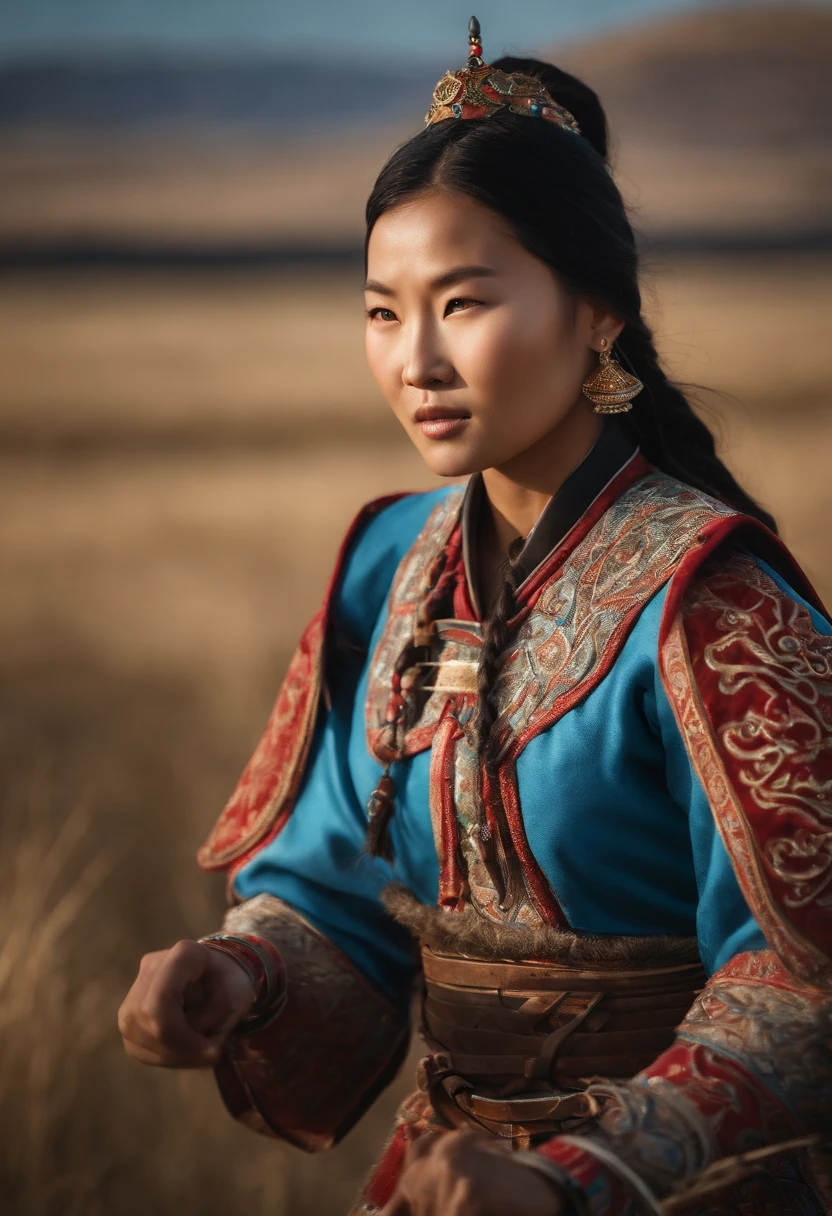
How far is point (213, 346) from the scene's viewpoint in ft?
17.9

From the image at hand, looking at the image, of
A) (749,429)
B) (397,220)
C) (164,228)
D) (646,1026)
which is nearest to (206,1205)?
(646,1026)

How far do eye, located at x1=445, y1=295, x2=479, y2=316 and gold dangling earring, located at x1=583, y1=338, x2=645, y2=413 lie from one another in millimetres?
176

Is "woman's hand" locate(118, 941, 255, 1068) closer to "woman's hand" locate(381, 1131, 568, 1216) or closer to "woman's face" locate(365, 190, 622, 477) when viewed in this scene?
"woman's hand" locate(381, 1131, 568, 1216)

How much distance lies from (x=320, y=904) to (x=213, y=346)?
4.12 metres

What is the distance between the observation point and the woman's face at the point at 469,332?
1.35 metres

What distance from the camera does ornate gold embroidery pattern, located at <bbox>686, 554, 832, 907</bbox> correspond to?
44.7 inches

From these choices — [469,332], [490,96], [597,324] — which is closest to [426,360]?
[469,332]

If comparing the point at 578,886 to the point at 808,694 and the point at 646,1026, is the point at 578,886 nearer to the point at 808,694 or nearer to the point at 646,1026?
the point at 646,1026

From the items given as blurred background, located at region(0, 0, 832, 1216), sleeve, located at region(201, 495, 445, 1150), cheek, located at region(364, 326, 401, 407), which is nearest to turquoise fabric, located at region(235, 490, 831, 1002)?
sleeve, located at region(201, 495, 445, 1150)

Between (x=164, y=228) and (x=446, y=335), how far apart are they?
4649 mm

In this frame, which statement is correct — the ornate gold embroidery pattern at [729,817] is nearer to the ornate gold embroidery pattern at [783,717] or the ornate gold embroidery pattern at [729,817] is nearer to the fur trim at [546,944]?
the ornate gold embroidery pattern at [783,717]

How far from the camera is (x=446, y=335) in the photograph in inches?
53.9

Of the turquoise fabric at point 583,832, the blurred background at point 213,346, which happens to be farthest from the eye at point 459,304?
the blurred background at point 213,346

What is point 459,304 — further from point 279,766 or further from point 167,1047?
point 167,1047
